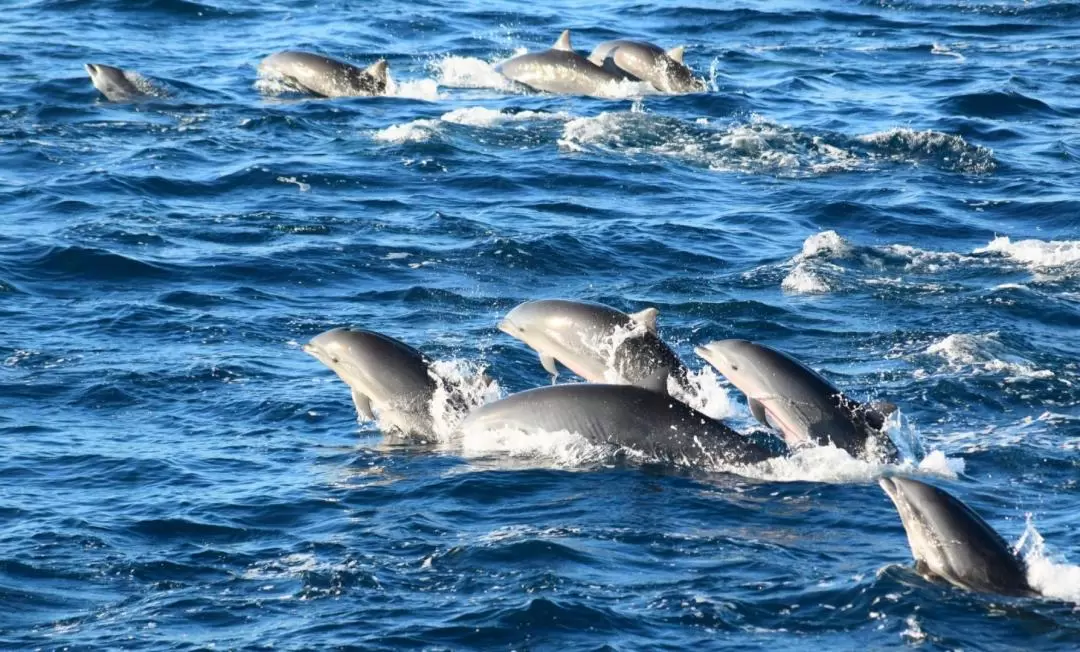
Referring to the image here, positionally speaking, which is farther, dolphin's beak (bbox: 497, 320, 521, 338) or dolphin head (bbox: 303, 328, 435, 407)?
dolphin's beak (bbox: 497, 320, 521, 338)

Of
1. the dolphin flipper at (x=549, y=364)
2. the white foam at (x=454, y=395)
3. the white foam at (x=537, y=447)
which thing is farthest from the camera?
the dolphin flipper at (x=549, y=364)

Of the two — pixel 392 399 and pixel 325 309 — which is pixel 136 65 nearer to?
pixel 325 309

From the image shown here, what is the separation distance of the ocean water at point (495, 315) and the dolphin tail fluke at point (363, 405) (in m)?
0.27

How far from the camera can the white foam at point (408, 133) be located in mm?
30531

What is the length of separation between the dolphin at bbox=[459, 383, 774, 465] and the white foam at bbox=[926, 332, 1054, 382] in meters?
4.35

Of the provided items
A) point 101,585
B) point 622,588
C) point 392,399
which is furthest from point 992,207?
point 101,585

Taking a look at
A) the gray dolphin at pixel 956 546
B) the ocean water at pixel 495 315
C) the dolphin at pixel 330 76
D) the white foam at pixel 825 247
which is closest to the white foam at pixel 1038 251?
the ocean water at pixel 495 315

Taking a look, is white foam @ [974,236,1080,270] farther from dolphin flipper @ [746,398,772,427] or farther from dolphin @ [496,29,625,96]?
dolphin @ [496,29,625,96]

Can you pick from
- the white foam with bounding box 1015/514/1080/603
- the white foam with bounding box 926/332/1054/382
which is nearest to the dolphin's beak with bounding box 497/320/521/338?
the white foam with bounding box 926/332/1054/382

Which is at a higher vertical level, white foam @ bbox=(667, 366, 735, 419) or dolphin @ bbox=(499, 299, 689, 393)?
dolphin @ bbox=(499, 299, 689, 393)

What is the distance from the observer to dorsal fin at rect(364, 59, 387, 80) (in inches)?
1340

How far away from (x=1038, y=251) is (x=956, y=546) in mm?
12114

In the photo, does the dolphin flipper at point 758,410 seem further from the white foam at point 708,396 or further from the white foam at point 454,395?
the white foam at point 454,395

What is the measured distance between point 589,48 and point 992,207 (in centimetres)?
1547
